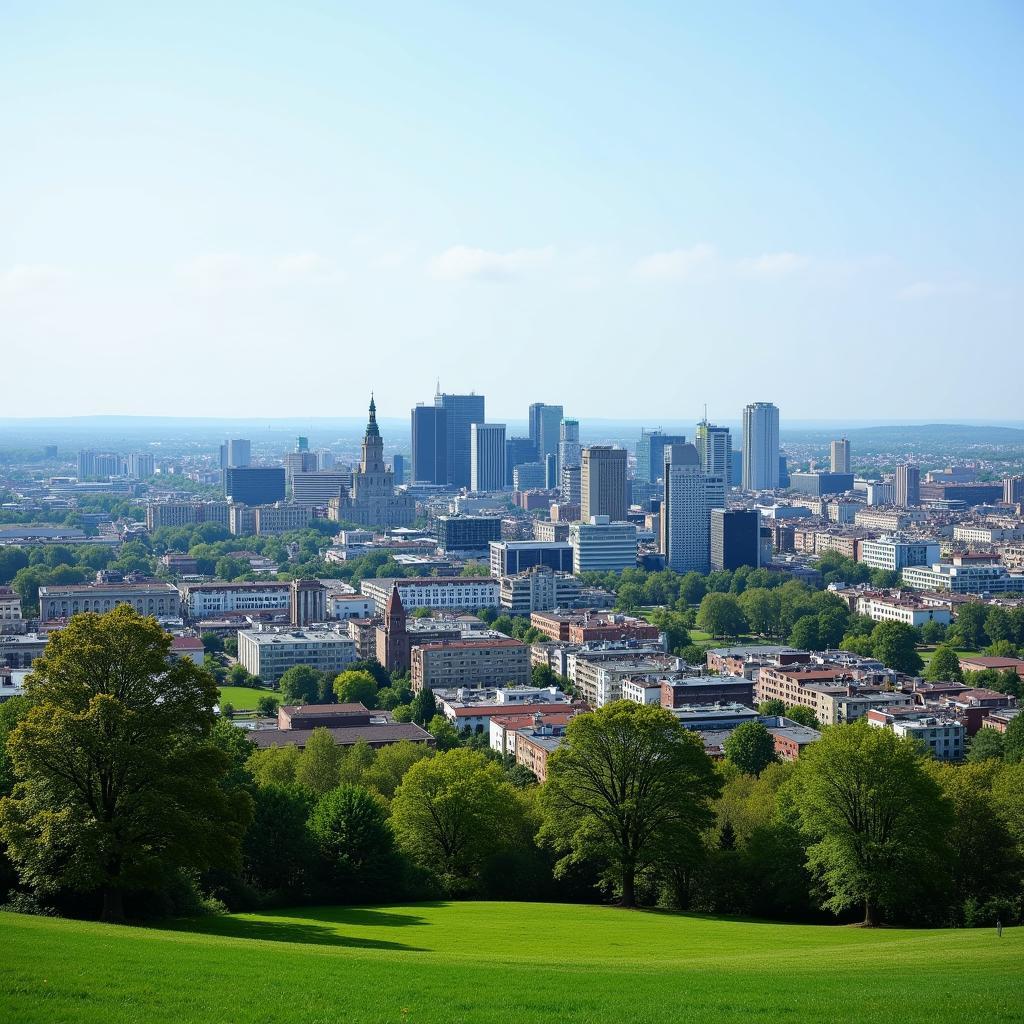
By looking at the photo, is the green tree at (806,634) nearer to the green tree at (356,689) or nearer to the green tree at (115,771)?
the green tree at (356,689)

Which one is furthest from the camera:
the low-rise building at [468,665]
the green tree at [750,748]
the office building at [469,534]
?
the office building at [469,534]

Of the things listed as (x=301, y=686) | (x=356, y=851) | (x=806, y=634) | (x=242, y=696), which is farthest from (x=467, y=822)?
(x=806, y=634)

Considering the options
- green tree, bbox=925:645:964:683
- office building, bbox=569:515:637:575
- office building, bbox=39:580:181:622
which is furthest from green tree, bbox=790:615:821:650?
office building, bbox=39:580:181:622

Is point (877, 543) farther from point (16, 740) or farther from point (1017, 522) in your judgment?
point (16, 740)

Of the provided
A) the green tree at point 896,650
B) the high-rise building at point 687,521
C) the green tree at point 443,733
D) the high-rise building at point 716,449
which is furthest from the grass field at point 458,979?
the high-rise building at point 716,449

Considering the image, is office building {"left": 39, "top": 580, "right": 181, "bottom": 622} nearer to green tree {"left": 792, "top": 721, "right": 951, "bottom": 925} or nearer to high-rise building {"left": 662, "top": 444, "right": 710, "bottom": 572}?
high-rise building {"left": 662, "top": 444, "right": 710, "bottom": 572}

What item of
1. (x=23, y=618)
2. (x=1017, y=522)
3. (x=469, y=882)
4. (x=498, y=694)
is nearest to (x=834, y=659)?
(x=498, y=694)

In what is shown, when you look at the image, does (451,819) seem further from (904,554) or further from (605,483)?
(605,483)
